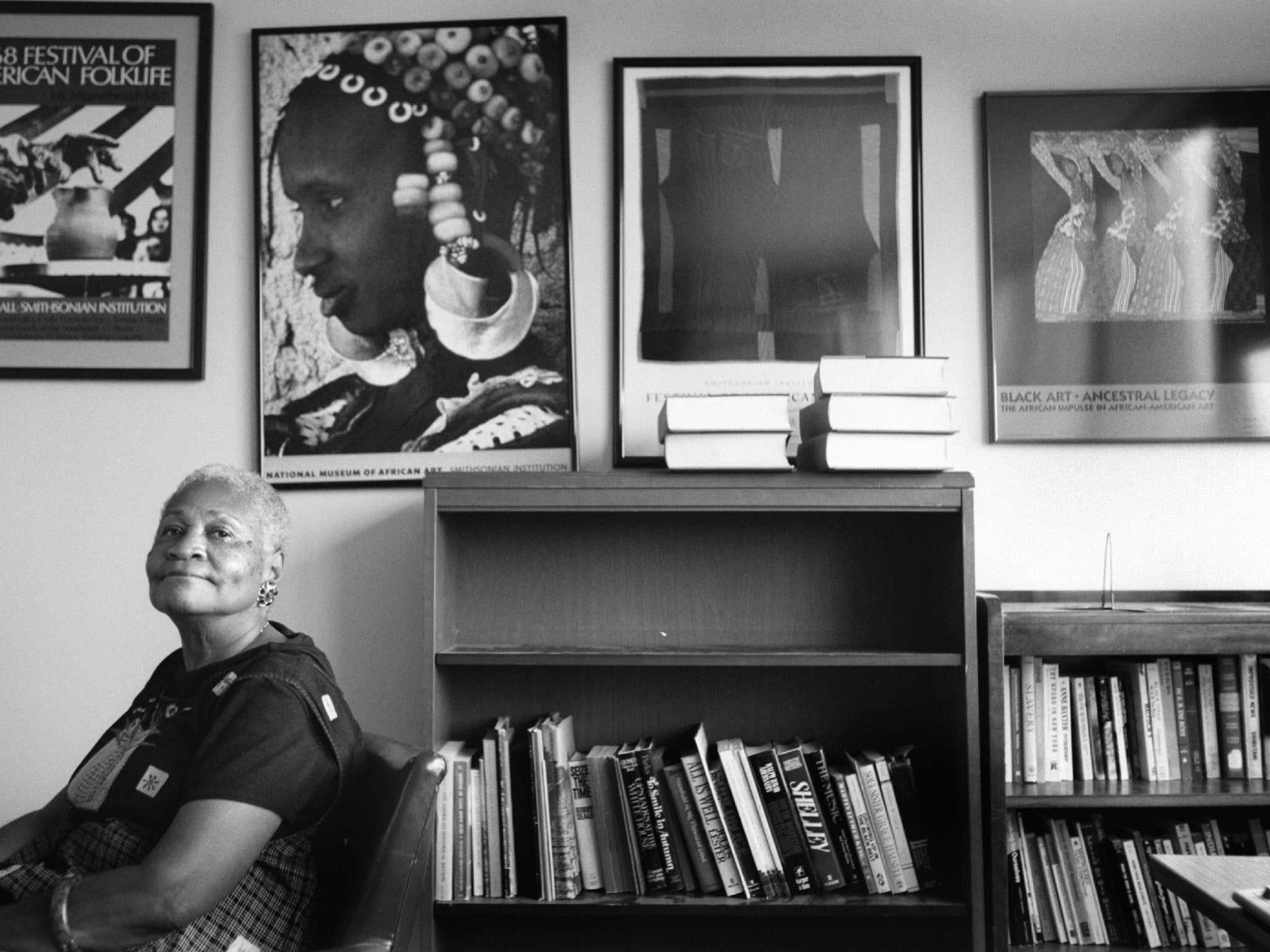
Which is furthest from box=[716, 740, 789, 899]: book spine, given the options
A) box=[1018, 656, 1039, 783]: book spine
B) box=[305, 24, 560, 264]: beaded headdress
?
box=[305, 24, 560, 264]: beaded headdress

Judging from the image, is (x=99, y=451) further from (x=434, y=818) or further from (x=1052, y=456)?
(x=1052, y=456)

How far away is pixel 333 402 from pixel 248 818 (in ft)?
3.74

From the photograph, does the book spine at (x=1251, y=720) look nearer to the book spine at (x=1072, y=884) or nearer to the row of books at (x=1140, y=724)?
the row of books at (x=1140, y=724)

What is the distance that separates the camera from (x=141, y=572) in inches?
91.1

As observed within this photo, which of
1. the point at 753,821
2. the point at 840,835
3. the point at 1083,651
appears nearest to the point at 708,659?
the point at 753,821

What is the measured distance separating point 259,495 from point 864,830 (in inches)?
47.0

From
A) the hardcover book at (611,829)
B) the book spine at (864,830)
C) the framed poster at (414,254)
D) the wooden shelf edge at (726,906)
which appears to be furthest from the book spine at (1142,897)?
the framed poster at (414,254)

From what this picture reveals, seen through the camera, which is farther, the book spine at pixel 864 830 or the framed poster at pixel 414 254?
the framed poster at pixel 414 254

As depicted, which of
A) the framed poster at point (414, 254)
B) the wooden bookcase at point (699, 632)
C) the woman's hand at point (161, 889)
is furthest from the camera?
the framed poster at point (414, 254)

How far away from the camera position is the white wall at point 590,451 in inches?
89.6

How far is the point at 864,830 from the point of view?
195 centimetres

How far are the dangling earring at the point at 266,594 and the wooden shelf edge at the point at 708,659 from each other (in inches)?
13.6

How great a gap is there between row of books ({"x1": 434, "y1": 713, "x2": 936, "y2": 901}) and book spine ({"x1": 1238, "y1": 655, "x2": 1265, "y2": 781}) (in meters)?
0.61

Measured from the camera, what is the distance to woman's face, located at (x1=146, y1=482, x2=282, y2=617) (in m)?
1.59
